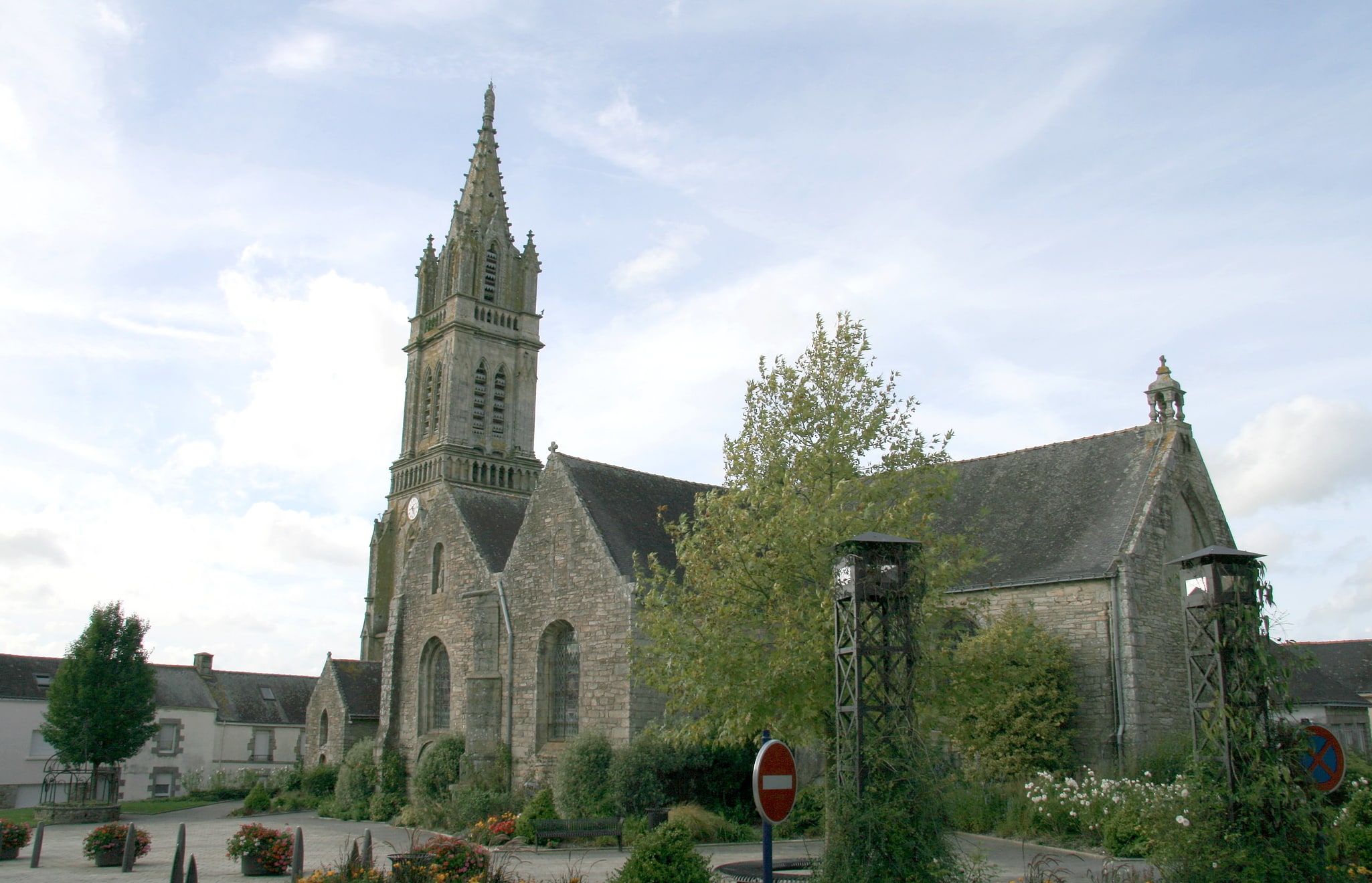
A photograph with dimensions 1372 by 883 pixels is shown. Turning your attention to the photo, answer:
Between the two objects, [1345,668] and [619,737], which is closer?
[619,737]

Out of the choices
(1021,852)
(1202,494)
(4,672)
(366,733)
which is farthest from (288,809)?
(1202,494)

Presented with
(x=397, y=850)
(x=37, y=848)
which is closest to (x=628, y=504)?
(x=397, y=850)

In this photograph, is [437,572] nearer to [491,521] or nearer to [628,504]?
[491,521]

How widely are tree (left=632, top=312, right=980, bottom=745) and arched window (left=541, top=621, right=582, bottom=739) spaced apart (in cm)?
681

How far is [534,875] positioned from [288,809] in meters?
20.0

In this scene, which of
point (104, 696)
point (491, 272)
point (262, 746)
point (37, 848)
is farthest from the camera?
point (491, 272)

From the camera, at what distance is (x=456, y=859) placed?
11875 millimetres

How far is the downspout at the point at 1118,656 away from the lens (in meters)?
19.7

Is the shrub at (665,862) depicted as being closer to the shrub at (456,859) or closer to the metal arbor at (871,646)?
the metal arbor at (871,646)

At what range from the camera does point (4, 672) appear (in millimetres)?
39219

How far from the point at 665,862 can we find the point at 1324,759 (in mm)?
6756

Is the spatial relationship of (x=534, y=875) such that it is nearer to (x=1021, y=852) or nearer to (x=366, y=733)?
(x=1021, y=852)

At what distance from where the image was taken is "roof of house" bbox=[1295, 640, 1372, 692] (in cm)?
3544

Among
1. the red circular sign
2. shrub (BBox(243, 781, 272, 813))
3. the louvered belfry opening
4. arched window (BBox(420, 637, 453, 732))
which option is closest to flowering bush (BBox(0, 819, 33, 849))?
the louvered belfry opening
